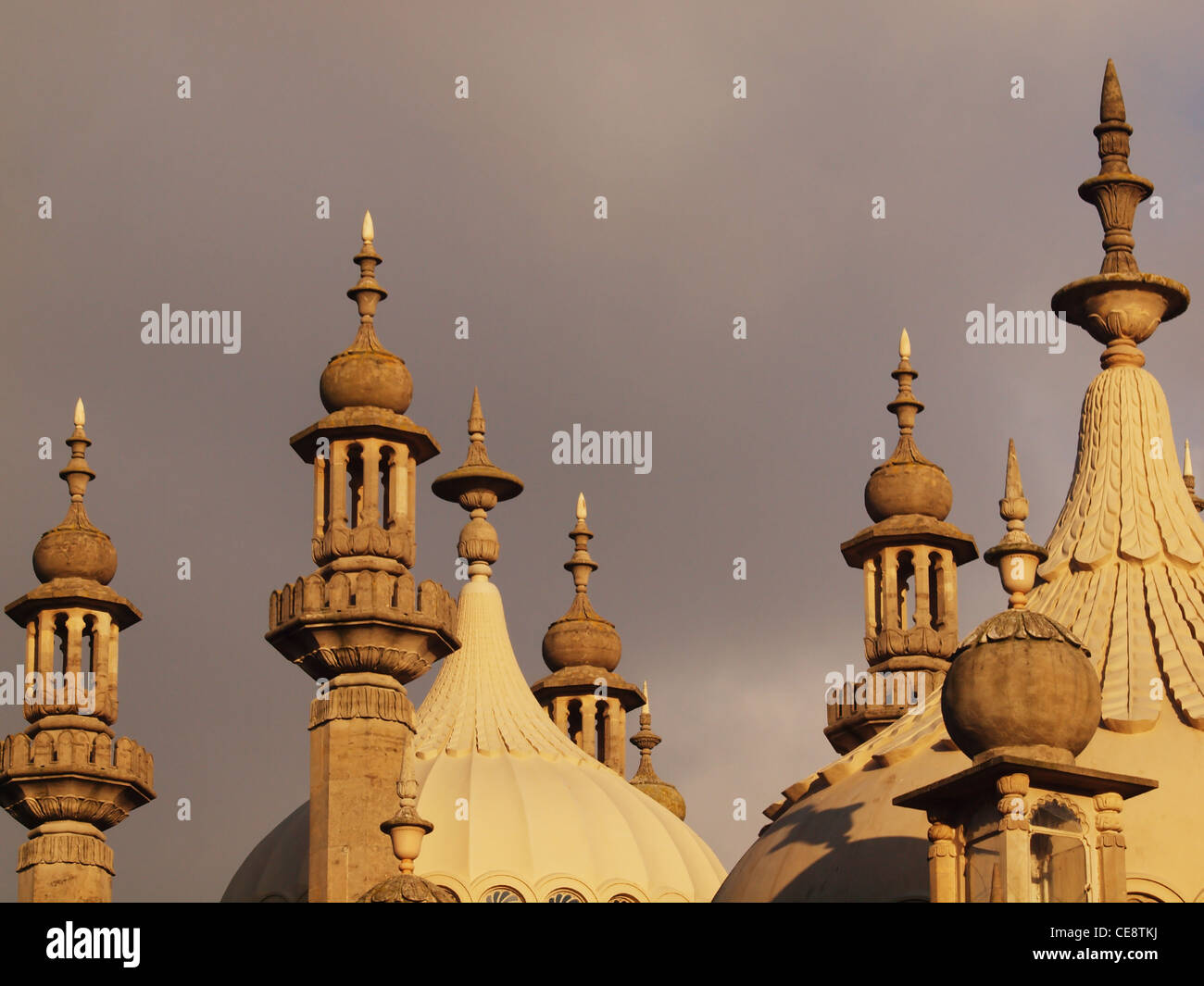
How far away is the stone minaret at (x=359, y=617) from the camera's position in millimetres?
42875

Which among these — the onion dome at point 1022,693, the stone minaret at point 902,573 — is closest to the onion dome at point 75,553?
the stone minaret at point 902,573

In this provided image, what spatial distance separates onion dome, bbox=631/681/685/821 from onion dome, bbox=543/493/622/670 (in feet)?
4.38

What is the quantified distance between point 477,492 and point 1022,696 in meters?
25.7

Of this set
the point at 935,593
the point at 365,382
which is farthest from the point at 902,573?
the point at 365,382

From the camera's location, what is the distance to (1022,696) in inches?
1185

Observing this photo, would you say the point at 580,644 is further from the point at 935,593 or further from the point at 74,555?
the point at 74,555

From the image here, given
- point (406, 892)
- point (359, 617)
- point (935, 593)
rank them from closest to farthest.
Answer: point (406, 892)
point (359, 617)
point (935, 593)

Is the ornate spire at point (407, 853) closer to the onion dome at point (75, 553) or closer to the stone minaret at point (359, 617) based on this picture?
the stone minaret at point (359, 617)

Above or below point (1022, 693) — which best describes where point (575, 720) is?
above

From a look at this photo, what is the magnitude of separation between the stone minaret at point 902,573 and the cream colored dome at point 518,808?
3.87 metres

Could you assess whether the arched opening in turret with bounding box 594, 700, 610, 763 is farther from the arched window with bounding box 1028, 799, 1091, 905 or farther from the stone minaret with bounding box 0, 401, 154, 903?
the arched window with bounding box 1028, 799, 1091, 905

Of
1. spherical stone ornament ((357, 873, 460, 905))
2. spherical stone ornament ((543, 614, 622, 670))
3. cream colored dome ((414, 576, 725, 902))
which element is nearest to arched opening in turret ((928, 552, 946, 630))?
cream colored dome ((414, 576, 725, 902))
